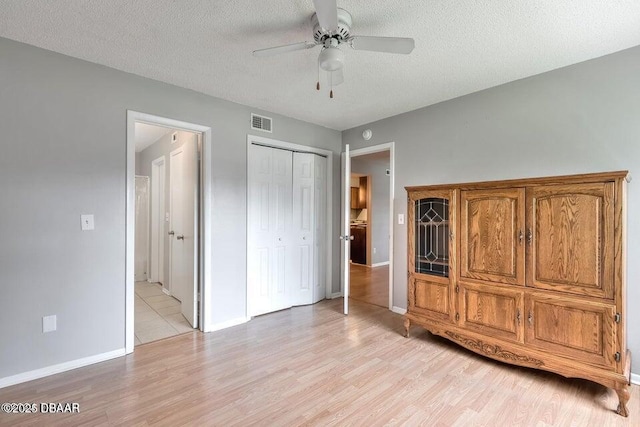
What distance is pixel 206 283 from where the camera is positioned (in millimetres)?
3074

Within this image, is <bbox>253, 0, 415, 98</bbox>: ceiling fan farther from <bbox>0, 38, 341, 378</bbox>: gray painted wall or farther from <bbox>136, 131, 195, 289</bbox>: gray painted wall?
<bbox>136, 131, 195, 289</bbox>: gray painted wall

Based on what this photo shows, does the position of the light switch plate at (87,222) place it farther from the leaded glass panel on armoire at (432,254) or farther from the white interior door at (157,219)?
the leaded glass panel on armoire at (432,254)

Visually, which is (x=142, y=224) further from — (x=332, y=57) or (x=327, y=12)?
(x=327, y=12)

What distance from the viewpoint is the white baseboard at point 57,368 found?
2115 millimetres

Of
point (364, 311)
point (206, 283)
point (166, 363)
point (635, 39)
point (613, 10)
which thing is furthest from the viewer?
point (364, 311)

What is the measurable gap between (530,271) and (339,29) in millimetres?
2205

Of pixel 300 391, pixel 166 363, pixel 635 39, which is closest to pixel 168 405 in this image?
pixel 166 363

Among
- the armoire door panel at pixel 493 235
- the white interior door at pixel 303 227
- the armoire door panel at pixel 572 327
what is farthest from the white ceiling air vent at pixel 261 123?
the armoire door panel at pixel 572 327

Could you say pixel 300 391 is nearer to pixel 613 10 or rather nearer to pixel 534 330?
pixel 534 330

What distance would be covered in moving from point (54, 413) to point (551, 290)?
3.40 m

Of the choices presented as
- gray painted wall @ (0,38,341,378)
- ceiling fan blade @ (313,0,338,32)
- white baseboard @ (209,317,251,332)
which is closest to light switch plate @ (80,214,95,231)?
gray painted wall @ (0,38,341,378)

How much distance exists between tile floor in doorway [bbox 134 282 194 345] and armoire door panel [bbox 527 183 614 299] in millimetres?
3273

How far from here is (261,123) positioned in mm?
3500

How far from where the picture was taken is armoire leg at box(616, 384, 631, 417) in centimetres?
182
